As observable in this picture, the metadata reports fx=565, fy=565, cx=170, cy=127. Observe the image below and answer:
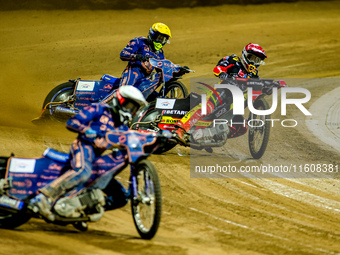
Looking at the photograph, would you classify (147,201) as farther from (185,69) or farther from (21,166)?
(185,69)

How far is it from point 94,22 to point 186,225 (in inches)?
697

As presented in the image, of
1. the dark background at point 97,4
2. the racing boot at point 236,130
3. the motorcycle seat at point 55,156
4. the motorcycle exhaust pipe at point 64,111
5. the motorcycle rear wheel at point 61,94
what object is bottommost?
the motorcycle seat at point 55,156

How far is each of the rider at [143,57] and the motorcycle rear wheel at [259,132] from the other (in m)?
2.34

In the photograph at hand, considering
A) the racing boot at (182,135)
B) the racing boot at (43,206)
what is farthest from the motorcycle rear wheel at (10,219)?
the racing boot at (182,135)

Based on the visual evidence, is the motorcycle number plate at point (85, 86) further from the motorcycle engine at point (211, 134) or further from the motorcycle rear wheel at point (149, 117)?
the motorcycle engine at point (211, 134)

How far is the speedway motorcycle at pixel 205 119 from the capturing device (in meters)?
11.3

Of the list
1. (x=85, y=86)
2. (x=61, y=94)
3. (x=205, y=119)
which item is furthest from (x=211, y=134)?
(x=61, y=94)

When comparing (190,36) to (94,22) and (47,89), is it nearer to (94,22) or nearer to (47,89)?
(94,22)

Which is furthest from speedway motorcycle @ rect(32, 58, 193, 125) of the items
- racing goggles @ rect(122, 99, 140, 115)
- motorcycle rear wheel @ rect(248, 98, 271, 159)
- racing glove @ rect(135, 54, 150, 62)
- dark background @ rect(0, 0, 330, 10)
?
dark background @ rect(0, 0, 330, 10)

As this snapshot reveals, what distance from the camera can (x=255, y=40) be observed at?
23.4 metres

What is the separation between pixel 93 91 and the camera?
41.3 feet

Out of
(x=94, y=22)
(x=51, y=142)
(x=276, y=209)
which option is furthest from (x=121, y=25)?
(x=276, y=209)

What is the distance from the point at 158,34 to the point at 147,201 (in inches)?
Answer: 253

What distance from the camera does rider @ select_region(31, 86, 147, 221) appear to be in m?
7.00
